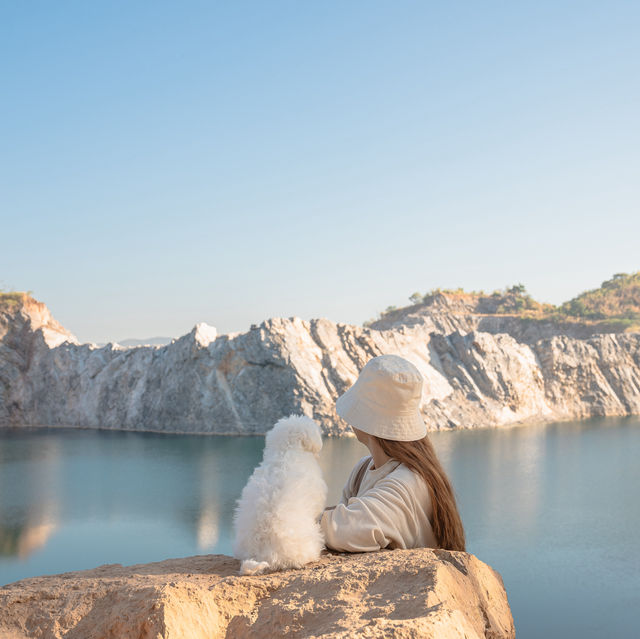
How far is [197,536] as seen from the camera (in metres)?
8.09

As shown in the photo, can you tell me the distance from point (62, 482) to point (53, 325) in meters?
14.8

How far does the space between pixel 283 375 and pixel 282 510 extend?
16531 mm

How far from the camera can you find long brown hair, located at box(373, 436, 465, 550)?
2.00 meters

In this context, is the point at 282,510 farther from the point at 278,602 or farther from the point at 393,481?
the point at 393,481

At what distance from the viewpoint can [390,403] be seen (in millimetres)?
2008

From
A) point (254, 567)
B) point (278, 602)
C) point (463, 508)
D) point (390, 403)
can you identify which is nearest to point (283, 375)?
point (463, 508)

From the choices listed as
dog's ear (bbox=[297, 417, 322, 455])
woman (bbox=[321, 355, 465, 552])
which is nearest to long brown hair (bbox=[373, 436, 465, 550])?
woman (bbox=[321, 355, 465, 552])

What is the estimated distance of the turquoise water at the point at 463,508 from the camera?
20.8ft

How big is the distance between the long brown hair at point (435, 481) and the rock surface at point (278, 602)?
0.24 m

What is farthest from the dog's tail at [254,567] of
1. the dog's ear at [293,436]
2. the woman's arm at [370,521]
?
the dog's ear at [293,436]

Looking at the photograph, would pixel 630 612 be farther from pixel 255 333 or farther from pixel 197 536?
pixel 255 333

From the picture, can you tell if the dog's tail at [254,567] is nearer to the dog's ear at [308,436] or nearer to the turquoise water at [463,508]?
the dog's ear at [308,436]

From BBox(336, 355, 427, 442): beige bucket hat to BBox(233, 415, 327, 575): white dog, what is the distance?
0.79 feet

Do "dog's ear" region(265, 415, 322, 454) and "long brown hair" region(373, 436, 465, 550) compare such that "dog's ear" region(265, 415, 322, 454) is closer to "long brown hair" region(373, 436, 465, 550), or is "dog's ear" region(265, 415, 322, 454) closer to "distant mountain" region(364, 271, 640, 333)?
"long brown hair" region(373, 436, 465, 550)
